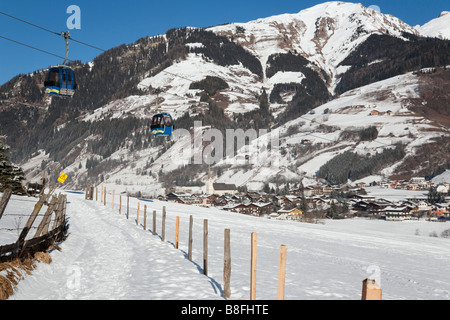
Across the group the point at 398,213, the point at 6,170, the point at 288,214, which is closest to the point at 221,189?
the point at 288,214

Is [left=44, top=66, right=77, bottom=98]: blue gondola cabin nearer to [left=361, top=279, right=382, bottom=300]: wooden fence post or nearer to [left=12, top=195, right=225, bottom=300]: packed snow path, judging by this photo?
[left=12, top=195, right=225, bottom=300]: packed snow path

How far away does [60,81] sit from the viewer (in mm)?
24016

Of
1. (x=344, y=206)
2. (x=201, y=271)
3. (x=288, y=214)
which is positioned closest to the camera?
(x=201, y=271)

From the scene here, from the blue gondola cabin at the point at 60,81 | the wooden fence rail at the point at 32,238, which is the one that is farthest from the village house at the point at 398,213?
the wooden fence rail at the point at 32,238

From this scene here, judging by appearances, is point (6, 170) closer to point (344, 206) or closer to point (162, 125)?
point (162, 125)

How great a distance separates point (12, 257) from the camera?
943 centimetres

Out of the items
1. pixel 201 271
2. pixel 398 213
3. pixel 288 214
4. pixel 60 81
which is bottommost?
pixel 288 214

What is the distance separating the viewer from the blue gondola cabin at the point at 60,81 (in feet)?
78.3

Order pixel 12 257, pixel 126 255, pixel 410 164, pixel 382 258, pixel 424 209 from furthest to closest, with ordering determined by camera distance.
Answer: pixel 410 164 → pixel 424 209 → pixel 382 258 → pixel 126 255 → pixel 12 257

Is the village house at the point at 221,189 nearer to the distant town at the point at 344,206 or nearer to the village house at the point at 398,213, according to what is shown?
the distant town at the point at 344,206

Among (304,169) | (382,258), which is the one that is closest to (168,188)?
(304,169)

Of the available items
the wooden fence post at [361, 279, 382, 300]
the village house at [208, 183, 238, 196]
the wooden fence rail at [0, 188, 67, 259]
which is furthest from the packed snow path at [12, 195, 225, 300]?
the village house at [208, 183, 238, 196]

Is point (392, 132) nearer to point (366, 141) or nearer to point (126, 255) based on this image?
point (366, 141)
